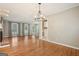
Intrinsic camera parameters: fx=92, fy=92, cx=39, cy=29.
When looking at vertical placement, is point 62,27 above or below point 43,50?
above

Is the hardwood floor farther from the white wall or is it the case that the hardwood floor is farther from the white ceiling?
the white ceiling

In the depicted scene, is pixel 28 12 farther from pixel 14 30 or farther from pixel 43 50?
pixel 43 50

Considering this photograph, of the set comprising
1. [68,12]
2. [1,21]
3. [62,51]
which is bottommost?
[62,51]

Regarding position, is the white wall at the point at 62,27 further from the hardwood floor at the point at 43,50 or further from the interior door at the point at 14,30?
the interior door at the point at 14,30

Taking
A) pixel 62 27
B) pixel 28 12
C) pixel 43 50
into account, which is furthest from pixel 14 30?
pixel 62 27

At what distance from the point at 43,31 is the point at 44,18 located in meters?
0.30

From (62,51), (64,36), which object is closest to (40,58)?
(62,51)

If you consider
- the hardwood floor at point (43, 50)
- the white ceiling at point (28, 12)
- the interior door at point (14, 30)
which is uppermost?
the white ceiling at point (28, 12)

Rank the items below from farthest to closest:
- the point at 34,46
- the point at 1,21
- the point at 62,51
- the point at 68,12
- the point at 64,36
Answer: the point at 34,46 → the point at 64,36 → the point at 68,12 → the point at 62,51 → the point at 1,21

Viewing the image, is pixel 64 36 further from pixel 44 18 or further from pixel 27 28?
pixel 27 28

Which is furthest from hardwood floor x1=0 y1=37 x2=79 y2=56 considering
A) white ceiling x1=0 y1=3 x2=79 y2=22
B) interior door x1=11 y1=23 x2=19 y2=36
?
white ceiling x1=0 y1=3 x2=79 y2=22

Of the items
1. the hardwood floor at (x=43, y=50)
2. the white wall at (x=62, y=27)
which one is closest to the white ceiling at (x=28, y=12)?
the white wall at (x=62, y=27)

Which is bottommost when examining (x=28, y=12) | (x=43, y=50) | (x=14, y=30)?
(x=43, y=50)

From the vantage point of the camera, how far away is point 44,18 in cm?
204
